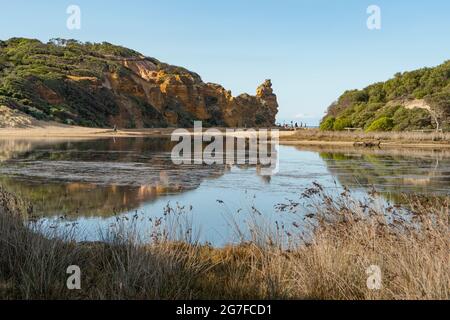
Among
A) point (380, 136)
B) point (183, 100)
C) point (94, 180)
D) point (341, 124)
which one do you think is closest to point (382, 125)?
point (341, 124)

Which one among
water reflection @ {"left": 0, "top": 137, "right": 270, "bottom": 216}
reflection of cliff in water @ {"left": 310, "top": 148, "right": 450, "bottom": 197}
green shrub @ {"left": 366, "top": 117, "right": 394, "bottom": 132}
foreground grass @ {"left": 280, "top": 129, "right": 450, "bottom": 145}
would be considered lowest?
reflection of cliff in water @ {"left": 310, "top": 148, "right": 450, "bottom": 197}

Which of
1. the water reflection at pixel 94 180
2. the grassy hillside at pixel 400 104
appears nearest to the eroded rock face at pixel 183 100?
the grassy hillside at pixel 400 104

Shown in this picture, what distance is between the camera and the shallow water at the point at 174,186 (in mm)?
9562

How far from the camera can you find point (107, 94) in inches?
2591

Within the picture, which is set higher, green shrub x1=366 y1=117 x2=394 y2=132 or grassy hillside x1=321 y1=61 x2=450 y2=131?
grassy hillside x1=321 y1=61 x2=450 y2=131

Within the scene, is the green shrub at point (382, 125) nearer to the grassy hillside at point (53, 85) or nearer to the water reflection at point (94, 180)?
the grassy hillside at point (53, 85)

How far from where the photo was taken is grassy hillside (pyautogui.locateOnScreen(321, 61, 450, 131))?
49656 mm

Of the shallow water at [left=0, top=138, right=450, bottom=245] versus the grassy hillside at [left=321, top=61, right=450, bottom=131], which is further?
the grassy hillside at [left=321, top=61, right=450, bottom=131]

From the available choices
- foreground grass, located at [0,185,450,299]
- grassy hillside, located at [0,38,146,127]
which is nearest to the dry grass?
grassy hillside, located at [0,38,146,127]

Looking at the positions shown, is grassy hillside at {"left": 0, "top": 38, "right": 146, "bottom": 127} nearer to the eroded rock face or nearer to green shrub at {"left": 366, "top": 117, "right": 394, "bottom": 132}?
the eroded rock face

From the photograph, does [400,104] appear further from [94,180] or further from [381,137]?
[94,180]

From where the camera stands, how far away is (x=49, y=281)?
16.0ft

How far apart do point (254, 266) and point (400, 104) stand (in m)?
56.8

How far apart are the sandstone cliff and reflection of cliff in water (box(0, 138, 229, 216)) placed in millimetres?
32052
